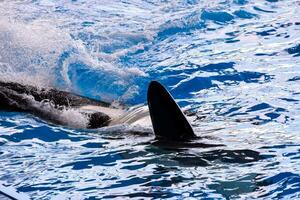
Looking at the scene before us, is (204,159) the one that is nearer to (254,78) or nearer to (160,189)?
(160,189)

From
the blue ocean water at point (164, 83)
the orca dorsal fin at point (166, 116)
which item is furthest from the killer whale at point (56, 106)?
the blue ocean water at point (164, 83)

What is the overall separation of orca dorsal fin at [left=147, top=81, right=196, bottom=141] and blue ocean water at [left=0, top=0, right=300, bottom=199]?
0.63 ft

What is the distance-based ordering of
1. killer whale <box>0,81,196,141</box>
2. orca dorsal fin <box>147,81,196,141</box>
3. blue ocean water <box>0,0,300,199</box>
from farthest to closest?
killer whale <box>0,81,196,141</box>, orca dorsal fin <box>147,81,196,141</box>, blue ocean water <box>0,0,300,199</box>

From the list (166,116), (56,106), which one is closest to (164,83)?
(56,106)

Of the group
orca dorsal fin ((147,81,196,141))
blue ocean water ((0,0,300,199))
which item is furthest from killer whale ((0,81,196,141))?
blue ocean water ((0,0,300,199))

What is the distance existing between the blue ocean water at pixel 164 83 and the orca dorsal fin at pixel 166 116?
0.19m

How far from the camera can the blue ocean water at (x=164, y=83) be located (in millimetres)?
6320

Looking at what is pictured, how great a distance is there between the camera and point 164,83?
11.0 meters

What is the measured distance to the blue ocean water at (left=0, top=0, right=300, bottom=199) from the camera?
20.7 ft

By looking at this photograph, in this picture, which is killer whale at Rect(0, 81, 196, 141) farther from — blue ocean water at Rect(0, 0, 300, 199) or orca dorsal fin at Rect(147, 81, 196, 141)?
blue ocean water at Rect(0, 0, 300, 199)

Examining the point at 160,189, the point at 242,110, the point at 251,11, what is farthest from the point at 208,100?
the point at 251,11

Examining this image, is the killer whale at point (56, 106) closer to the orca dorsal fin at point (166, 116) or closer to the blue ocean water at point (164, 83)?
the orca dorsal fin at point (166, 116)

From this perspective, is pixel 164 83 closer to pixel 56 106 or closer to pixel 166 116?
pixel 56 106

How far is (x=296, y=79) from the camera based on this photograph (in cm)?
1007
